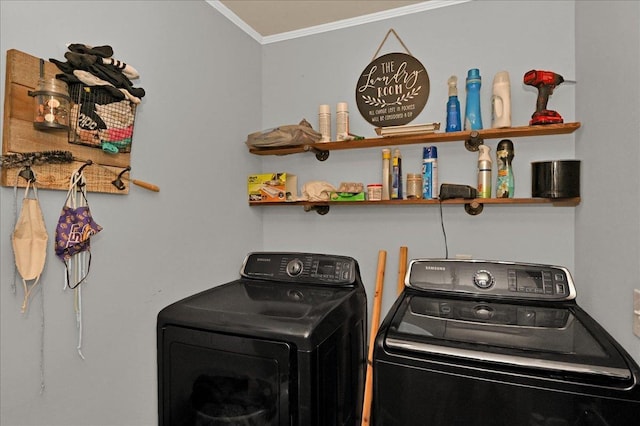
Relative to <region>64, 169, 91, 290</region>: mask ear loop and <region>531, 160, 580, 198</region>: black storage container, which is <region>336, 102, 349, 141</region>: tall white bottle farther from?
<region>64, 169, 91, 290</region>: mask ear loop

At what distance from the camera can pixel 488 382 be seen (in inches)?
42.4

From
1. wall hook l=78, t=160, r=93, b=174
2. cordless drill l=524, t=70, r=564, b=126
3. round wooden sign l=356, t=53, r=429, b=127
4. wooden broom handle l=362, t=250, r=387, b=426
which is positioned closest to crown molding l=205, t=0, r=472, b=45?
round wooden sign l=356, t=53, r=429, b=127

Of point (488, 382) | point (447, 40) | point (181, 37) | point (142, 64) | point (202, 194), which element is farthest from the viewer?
point (447, 40)

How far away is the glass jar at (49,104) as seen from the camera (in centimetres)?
114

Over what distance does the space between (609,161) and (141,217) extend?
6.06 feet

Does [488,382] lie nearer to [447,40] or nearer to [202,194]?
[202,194]

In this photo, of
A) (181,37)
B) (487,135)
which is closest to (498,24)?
(487,135)

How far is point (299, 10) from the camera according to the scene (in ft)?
6.93

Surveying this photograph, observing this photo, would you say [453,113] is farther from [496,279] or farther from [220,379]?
[220,379]

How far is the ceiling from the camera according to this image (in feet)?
6.70

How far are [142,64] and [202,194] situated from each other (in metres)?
0.66

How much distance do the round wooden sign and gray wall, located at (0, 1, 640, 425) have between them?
0.18 ft

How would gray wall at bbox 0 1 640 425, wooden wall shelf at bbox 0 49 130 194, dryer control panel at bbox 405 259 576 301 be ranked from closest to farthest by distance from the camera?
wooden wall shelf at bbox 0 49 130 194 < gray wall at bbox 0 1 640 425 < dryer control panel at bbox 405 259 576 301

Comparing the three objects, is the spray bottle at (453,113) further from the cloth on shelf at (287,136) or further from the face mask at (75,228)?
the face mask at (75,228)
